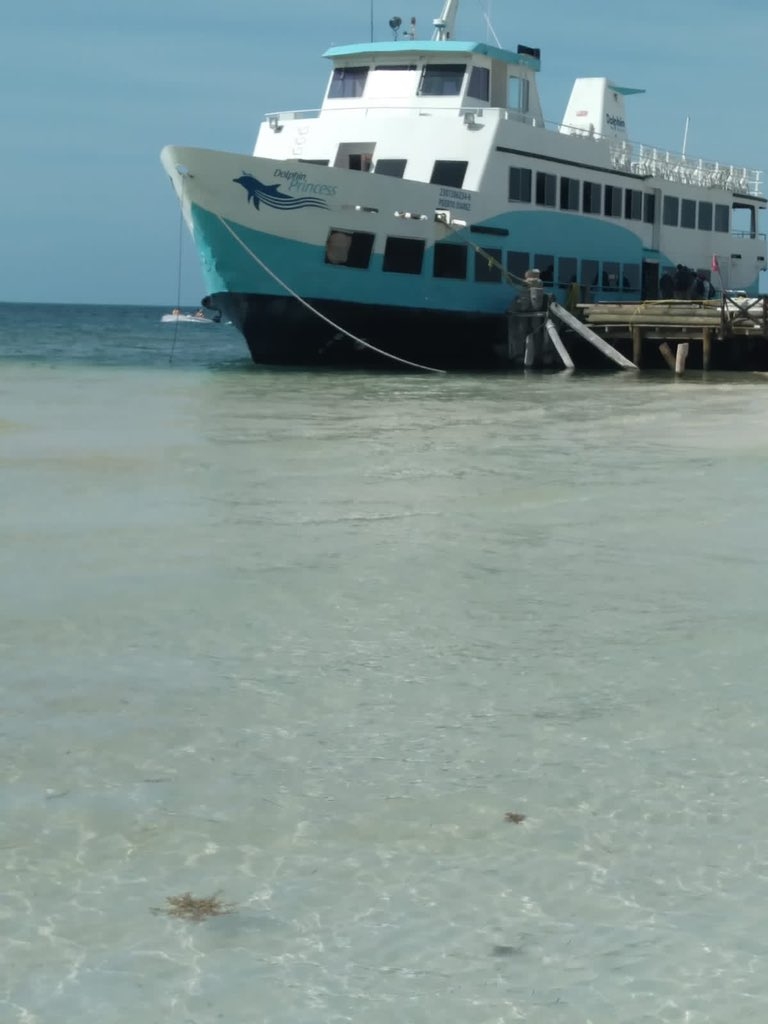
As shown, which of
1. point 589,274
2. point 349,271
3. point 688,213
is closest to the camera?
point 349,271

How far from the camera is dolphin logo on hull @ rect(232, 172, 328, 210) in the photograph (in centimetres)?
2466

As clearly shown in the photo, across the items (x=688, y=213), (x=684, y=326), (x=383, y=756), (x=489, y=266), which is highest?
(x=688, y=213)

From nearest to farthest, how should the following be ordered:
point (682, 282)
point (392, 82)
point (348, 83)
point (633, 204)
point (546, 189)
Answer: point (392, 82), point (348, 83), point (546, 189), point (633, 204), point (682, 282)

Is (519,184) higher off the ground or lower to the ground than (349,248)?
higher

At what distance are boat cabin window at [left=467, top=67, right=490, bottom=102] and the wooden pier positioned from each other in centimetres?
490

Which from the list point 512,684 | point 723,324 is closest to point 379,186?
point 723,324

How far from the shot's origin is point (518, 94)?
28.9 m

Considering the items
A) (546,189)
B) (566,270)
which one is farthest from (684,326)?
(546,189)

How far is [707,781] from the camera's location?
17.1ft

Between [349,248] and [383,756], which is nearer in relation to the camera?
[383,756]

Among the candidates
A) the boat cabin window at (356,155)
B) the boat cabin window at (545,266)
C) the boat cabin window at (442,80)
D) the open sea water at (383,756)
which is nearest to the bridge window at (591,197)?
the boat cabin window at (545,266)

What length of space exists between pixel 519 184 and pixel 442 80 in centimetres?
250

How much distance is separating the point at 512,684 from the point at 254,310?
20.3m

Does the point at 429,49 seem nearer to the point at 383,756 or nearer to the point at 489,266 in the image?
the point at 489,266
